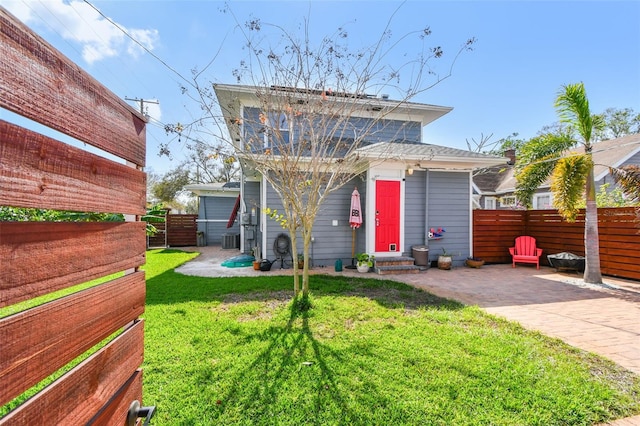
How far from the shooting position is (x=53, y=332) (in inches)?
32.2

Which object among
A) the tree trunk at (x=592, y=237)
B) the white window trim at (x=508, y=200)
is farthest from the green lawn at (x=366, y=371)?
the white window trim at (x=508, y=200)

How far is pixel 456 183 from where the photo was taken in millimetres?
9086

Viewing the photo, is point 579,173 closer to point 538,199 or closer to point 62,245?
point 62,245

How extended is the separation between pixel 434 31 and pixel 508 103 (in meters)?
13.4

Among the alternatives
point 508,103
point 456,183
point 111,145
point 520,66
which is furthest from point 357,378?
point 508,103

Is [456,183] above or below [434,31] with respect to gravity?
below

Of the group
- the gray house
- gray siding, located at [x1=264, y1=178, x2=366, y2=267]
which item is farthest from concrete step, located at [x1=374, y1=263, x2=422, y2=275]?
the gray house

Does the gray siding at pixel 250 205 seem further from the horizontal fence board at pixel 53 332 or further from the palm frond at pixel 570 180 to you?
the horizontal fence board at pixel 53 332

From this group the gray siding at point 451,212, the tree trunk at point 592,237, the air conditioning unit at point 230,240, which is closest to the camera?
the tree trunk at point 592,237

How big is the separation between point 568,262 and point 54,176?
10424 millimetres

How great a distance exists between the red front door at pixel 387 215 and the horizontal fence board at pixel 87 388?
753cm

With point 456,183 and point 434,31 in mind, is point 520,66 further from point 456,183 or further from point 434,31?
point 434,31

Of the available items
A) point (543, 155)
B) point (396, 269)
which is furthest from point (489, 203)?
point (396, 269)

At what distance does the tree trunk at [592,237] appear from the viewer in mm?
6801
